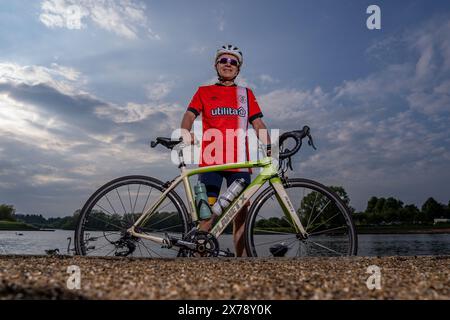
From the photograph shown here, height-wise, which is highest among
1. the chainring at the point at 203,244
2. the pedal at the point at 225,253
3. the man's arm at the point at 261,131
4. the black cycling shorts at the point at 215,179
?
the man's arm at the point at 261,131

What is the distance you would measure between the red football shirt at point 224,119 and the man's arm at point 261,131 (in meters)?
0.09

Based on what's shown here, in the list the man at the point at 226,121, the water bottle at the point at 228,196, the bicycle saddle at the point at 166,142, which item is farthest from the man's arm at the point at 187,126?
the water bottle at the point at 228,196

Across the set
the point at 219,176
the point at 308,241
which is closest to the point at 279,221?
the point at 308,241

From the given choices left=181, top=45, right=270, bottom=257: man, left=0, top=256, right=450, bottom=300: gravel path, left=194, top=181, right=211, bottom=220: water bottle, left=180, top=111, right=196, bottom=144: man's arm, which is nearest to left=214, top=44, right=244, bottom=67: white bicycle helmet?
left=181, top=45, right=270, bottom=257: man

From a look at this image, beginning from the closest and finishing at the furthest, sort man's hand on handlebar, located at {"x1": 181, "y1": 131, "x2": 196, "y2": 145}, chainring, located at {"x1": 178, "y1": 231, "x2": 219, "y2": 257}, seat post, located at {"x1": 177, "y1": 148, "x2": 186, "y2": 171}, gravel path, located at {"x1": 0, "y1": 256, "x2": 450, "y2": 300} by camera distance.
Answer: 1. gravel path, located at {"x1": 0, "y1": 256, "x2": 450, "y2": 300}
2. chainring, located at {"x1": 178, "y1": 231, "x2": 219, "y2": 257}
3. seat post, located at {"x1": 177, "y1": 148, "x2": 186, "y2": 171}
4. man's hand on handlebar, located at {"x1": 181, "y1": 131, "x2": 196, "y2": 145}

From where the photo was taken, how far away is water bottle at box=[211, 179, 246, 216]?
6.19 m

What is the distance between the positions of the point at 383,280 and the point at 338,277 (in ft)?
1.47

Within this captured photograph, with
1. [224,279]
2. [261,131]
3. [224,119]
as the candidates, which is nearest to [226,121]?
[224,119]

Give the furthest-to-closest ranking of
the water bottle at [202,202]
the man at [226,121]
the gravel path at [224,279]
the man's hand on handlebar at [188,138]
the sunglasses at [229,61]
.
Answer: the sunglasses at [229,61] < the man at [226,121] < the man's hand on handlebar at [188,138] < the water bottle at [202,202] < the gravel path at [224,279]

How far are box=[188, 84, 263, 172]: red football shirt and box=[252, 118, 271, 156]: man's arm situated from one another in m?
0.09

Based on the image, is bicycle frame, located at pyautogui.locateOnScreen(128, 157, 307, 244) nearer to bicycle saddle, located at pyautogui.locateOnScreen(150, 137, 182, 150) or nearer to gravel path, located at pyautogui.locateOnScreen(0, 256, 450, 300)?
bicycle saddle, located at pyautogui.locateOnScreen(150, 137, 182, 150)

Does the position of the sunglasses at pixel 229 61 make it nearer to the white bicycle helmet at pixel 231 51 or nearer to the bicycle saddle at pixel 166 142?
the white bicycle helmet at pixel 231 51

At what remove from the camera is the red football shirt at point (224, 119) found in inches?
255
